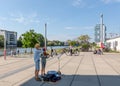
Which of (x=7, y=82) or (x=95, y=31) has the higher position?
(x=95, y=31)

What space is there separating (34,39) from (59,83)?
170 feet

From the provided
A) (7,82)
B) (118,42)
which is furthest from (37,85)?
(118,42)

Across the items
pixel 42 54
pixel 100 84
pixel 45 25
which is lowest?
pixel 100 84

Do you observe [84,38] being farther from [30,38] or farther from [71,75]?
[71,75]

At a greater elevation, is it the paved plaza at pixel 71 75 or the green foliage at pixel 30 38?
the green foliage at pixel 30 38

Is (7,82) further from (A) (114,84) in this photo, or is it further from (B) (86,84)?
(A) (114,84)

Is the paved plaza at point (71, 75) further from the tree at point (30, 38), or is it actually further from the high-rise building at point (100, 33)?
the high-rise building at point (100, 33)

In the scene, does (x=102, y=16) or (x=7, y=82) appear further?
(x=102, y=16)

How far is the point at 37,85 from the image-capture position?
39.5 feet

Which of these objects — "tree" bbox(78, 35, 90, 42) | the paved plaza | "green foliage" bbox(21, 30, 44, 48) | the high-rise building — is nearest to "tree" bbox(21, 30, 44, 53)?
"green foliage" bbox(21, 30, 44, 48)

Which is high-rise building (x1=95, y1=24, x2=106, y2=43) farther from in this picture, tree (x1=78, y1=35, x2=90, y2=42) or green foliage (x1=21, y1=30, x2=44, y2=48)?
green foliage (x1=21, y1=30, x2=44, y2=48)

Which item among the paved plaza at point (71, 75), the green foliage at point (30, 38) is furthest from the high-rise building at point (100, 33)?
the paved plaza at point (71, 75)

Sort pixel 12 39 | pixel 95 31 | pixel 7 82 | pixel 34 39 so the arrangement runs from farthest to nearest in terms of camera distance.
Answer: pixel 95 31
pixel 12 39
pixel 34 39
pixel 7 82

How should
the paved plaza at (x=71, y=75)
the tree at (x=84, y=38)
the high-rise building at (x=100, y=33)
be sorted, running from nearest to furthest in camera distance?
the paved plaza at (x=71, y=75)
the high-rise building at (x=100, y=33)
the tree at (x=84, y=38)
